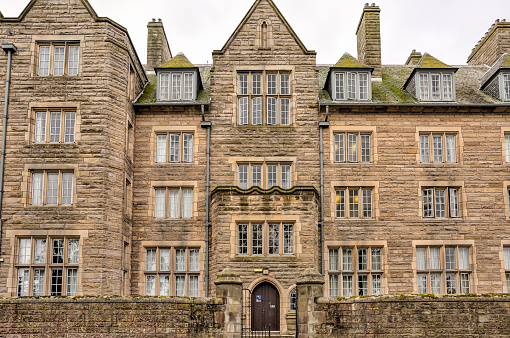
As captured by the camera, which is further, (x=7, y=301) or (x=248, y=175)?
(x=248, y=175)

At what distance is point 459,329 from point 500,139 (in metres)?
13.1

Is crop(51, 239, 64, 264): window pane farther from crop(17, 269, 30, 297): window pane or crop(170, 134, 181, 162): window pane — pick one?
crop(170, 134, 181, 162): window pane

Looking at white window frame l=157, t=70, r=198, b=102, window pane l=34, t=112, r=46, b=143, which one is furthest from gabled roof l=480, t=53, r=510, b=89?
window pane l=34, t=112, r=46, b=143

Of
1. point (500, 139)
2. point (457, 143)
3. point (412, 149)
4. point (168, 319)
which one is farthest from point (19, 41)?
point (500, 139)

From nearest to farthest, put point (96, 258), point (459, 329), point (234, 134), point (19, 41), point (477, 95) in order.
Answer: point (459, 329) < point (96, 258) < point (19, 41) < point (234, 134) < point (477, 95)

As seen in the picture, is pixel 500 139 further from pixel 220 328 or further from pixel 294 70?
pixel 220 328

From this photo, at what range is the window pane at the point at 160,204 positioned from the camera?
28.3 meters

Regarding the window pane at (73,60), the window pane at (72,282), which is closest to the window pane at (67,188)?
the window pane at (72,282)

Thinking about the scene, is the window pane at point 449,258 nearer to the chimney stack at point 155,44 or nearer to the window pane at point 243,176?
the window pane at point 243,176

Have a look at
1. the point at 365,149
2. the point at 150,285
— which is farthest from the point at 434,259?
the point at 150,285

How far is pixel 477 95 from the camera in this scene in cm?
3044

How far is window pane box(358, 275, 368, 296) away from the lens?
90.1 ft

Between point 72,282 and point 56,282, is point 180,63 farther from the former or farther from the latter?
point 56,282

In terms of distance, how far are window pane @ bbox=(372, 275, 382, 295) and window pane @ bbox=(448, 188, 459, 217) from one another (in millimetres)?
4244
